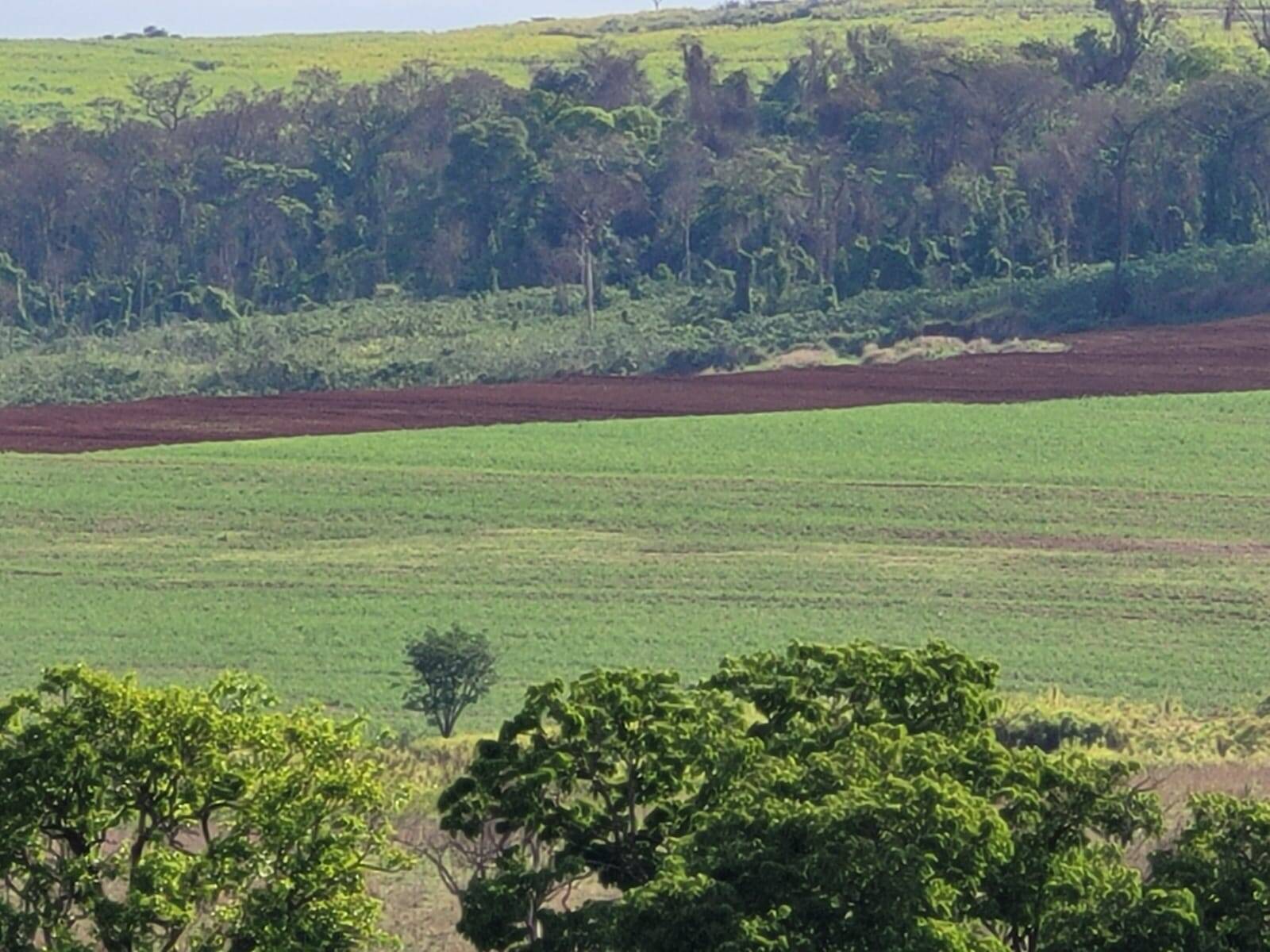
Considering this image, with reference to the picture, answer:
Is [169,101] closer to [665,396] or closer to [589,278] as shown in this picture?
[589,278]

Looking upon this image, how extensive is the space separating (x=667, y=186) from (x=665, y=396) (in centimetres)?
3635

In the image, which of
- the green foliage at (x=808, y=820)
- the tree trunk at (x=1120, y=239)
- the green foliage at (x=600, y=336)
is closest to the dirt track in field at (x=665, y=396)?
the green foliage at (x=600, y=336)

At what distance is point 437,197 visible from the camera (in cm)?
11038

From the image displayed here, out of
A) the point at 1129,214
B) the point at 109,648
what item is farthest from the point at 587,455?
the point at 1129,214

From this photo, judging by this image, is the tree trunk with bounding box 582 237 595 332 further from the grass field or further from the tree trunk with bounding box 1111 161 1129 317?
the grass field

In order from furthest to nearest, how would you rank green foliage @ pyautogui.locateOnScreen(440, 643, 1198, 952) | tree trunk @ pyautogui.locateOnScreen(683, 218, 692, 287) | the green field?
tree trunk @ pyautogui.locateOnScreen(683, 218, 692, 287)
the green field
green foliage @ pyautogui.locateOnScreen(440, 643, 1198, 952)

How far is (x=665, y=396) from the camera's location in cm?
7338

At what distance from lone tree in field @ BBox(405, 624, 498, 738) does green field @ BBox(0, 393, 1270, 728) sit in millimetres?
606

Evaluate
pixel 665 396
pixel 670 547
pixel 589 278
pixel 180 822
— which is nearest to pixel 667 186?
pixel 589 278

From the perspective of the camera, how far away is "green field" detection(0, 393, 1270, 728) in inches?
1823

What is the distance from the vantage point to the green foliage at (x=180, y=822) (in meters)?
21.3

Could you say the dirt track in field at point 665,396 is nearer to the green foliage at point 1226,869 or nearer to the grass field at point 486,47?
the green foliage at point 1226,869

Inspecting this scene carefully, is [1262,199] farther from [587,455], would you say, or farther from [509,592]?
[509,592]

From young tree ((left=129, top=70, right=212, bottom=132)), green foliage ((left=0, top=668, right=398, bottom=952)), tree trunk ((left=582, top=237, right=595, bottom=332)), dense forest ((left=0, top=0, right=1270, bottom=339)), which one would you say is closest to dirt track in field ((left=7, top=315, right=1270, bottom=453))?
tree trunk ((left=582, top=237, right=595, bottom=332))
